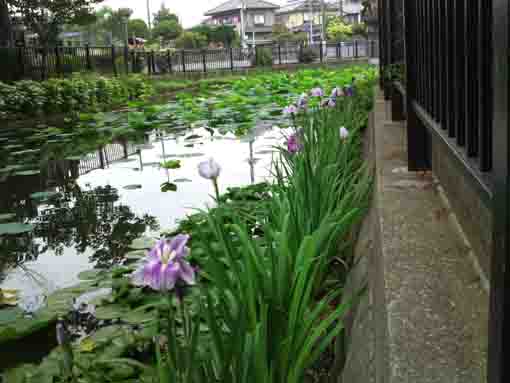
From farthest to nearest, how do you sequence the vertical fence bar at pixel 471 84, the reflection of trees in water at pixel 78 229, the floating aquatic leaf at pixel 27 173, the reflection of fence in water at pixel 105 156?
the reflection of fence in water at pixel 105 156 → the floating aquatic leaf at pixel 27 173 → the reflection of trees in water at pixel 78 229 → the vertical fence bar at pixel 471 84

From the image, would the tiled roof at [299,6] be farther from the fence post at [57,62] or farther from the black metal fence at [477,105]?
the black metal fence at [477,105]

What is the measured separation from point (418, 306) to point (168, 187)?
297cm

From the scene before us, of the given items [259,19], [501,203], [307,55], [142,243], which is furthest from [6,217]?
[259,19]

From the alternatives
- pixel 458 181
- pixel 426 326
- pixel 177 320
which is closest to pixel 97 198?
pixel 177 320

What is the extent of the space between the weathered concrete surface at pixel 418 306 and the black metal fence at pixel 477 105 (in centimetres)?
16

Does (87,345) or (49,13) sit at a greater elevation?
(49,13)

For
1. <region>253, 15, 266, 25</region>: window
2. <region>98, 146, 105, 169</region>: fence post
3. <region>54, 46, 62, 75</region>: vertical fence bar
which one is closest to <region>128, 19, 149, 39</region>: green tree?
<region>253, 15, 266, 25</region>: window

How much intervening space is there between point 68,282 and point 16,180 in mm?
2586

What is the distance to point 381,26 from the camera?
5672 mm

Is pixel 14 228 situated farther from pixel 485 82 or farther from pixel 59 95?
pixel 59 95

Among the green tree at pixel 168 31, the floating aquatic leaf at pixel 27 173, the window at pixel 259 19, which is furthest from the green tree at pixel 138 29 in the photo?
the floating aquatic leaf at pixel 27 173

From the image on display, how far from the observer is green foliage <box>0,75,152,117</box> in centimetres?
899

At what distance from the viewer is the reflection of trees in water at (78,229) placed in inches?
106

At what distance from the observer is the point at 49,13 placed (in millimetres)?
19734
